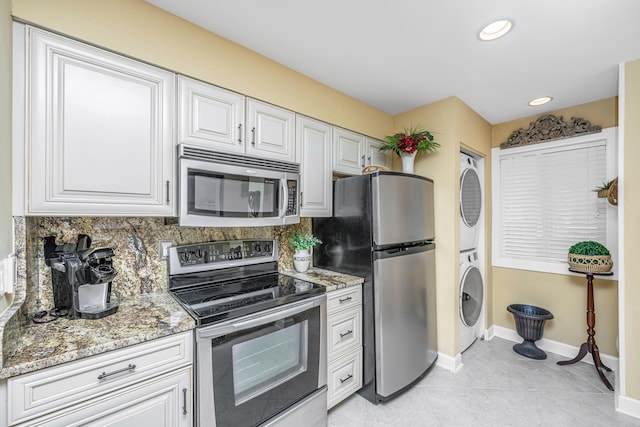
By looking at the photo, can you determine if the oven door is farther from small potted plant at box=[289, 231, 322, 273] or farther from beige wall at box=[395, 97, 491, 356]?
beige wall at box=[395, 97, 491, 356]

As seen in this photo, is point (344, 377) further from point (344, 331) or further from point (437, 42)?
point (437, 42)

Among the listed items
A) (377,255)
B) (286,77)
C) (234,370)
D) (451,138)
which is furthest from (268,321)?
(451,138)

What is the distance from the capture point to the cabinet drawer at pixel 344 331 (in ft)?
6.21

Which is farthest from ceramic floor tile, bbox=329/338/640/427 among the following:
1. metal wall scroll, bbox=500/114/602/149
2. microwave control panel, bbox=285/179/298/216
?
metal wall scroll, bbox=500/114/602/149

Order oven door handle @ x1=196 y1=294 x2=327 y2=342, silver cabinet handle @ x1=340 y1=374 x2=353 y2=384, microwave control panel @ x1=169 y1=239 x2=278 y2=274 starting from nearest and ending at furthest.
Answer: oven door handle @ x1=196 y1=294 x2=327 y2=342
microwave control panel @ x1=169 y1=239 x2=278 y2=274
silver cabinet handle @ x1=340 y1=374 x2=353 y2=384

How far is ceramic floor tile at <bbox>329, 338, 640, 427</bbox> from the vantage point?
1889 mm

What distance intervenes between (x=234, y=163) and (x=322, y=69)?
1042mm

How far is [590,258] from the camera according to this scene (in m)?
2.36

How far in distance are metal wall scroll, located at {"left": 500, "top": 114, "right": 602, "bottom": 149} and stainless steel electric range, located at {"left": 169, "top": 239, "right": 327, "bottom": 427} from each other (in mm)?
2844

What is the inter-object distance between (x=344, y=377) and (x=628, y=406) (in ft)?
6.53

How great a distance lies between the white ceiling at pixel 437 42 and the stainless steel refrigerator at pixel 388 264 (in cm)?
82

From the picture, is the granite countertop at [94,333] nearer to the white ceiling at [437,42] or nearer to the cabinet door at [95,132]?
the cabinet door at [95,132]

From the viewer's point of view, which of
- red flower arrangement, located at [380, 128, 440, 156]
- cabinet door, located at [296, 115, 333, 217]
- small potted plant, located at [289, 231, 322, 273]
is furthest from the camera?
red flower arrangement, located at [380, 128, 440, 156]

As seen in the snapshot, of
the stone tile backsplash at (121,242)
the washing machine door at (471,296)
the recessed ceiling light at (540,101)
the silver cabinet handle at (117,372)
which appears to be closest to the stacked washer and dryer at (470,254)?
the washing machine door at (471,296)
